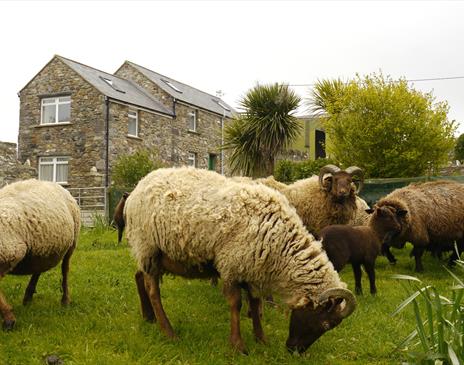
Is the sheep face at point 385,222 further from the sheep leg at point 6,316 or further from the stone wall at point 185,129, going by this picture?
the stone wall at point 185,129

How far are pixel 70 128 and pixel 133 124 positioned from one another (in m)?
3.29

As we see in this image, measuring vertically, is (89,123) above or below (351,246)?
above

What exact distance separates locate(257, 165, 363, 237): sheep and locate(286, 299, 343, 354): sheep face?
12.0ft

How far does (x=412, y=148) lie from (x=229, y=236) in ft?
38.2

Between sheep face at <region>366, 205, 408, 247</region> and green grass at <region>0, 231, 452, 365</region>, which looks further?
sheep face at <region>366, 205, 408, 247</region>

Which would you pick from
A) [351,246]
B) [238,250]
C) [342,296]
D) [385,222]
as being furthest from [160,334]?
[385,222]

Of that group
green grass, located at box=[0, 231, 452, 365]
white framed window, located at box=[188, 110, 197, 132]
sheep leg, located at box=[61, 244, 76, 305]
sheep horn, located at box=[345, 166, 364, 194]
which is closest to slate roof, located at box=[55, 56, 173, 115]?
white framed window, located at box=[188, 110, 197, 132]

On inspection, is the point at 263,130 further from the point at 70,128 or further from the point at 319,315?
the point at 319,315

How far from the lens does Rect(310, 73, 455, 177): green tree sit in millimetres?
14992

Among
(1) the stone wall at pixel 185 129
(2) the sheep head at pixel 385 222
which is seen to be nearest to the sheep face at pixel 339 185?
(2) the sheep head at pixel 385 222

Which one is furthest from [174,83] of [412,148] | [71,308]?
[71,308]

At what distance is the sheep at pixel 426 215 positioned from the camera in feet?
29.0

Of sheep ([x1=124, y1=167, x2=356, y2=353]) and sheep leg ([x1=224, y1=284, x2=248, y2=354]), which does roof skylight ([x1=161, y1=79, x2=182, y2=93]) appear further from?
sheep leg ([x1=224, y1=284, x2=248, y2=354])

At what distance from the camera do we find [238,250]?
473cm
